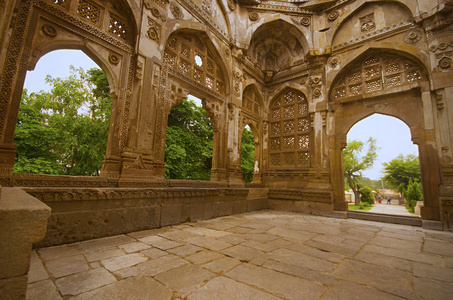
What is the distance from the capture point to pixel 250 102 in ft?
29.0

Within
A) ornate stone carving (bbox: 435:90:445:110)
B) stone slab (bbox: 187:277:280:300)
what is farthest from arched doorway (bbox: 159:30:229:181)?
ornate stone carving (bbox: 435:90:445:110)

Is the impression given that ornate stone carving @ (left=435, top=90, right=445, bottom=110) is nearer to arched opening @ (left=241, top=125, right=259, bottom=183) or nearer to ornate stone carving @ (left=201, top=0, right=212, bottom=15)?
ornate stone carving @ (left=201, top=0, right=212, bottom=15)

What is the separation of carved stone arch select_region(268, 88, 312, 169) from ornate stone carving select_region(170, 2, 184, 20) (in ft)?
16.7

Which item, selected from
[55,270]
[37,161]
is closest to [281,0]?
[55,270]

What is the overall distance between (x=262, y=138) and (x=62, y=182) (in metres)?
7.22

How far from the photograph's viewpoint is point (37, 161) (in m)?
7.99

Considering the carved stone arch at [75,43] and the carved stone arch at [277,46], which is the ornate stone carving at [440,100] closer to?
the carved stone arch at [277,46]

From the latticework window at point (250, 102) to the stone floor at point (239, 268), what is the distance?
Result: 229 inches

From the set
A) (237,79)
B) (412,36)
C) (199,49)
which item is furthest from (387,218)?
(199,49)

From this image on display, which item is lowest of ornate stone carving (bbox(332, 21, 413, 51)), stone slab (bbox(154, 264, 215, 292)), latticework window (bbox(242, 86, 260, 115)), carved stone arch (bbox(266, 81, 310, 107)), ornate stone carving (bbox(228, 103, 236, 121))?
stone slab (bbox(154, 264, 215, 292))

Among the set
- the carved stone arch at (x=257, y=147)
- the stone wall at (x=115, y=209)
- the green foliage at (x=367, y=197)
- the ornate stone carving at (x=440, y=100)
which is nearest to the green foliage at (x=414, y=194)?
the green foliage at (x=367, y=197)

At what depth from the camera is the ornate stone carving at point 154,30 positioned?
4.91 meters

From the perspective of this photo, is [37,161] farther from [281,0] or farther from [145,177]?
[281,0]

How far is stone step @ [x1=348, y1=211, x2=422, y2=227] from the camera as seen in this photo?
5895 mm
